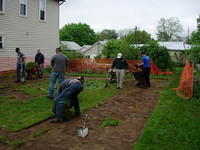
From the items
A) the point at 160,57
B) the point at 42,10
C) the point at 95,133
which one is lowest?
the point at 95,133

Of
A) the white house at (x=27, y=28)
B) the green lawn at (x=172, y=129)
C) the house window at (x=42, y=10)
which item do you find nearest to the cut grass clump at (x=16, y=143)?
the green lawn at (x=172, y=129)

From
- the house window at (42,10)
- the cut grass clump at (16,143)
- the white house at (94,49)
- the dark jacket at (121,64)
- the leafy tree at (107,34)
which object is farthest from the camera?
the leafy tree at (107,34)

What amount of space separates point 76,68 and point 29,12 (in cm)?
586

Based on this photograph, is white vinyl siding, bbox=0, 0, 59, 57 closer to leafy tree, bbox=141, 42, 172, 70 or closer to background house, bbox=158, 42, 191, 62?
leafy tree, bbox=141, 42, 172, 70

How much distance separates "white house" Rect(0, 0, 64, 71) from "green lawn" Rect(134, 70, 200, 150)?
12408 millimetres

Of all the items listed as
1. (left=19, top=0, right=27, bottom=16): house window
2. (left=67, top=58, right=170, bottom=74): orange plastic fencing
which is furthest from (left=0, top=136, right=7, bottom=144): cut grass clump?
(left=19, top=0, right=27, bottom=16): house window

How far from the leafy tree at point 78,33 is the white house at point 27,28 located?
177 ft

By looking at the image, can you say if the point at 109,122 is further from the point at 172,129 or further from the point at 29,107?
the point at 29,107

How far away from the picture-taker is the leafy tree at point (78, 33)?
73875 millimetres

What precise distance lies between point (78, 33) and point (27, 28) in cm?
5739

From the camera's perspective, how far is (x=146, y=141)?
172 inches

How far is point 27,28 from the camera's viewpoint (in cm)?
1764

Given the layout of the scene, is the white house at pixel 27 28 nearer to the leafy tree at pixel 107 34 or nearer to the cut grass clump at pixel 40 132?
the cut grass clump at pixel 40 132

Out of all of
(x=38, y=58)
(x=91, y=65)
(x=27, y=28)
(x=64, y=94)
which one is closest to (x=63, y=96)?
(x=64, y=94)
